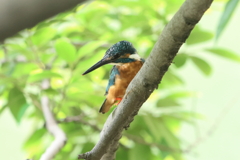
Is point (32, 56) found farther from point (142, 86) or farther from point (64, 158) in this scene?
point (142, 86)

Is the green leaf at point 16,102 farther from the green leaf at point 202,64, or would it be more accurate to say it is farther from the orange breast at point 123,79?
the green leaf at point 202,64

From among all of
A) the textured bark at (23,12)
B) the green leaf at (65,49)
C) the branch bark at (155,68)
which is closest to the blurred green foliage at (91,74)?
the green leaf at (65,49)

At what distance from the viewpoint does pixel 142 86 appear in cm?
30

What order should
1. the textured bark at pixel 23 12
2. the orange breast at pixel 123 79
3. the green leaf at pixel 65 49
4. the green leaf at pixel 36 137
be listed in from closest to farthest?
the textured bark at pixel 23 12 → the orange breast at pixel 123 79 → the green leaf at pixel 65 49 → the green leaf at pixel 36 137

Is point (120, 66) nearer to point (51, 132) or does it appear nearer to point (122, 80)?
point (122, 80)

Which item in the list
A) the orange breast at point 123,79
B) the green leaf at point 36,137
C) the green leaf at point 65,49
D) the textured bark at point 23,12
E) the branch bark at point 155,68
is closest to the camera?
the textured bark at point 23,12

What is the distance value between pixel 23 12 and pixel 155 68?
0.16m

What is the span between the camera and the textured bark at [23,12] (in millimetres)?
132

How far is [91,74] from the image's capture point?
27.8 inches

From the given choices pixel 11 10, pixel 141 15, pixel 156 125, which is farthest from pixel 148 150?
pixel 11 10

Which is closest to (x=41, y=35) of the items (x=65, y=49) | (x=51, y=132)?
(x=65, y=49)

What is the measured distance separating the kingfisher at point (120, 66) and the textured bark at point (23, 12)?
0.93 ft

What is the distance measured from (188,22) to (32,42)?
0.45 meters

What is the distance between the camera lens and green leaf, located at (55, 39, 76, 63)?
1.90 feet
